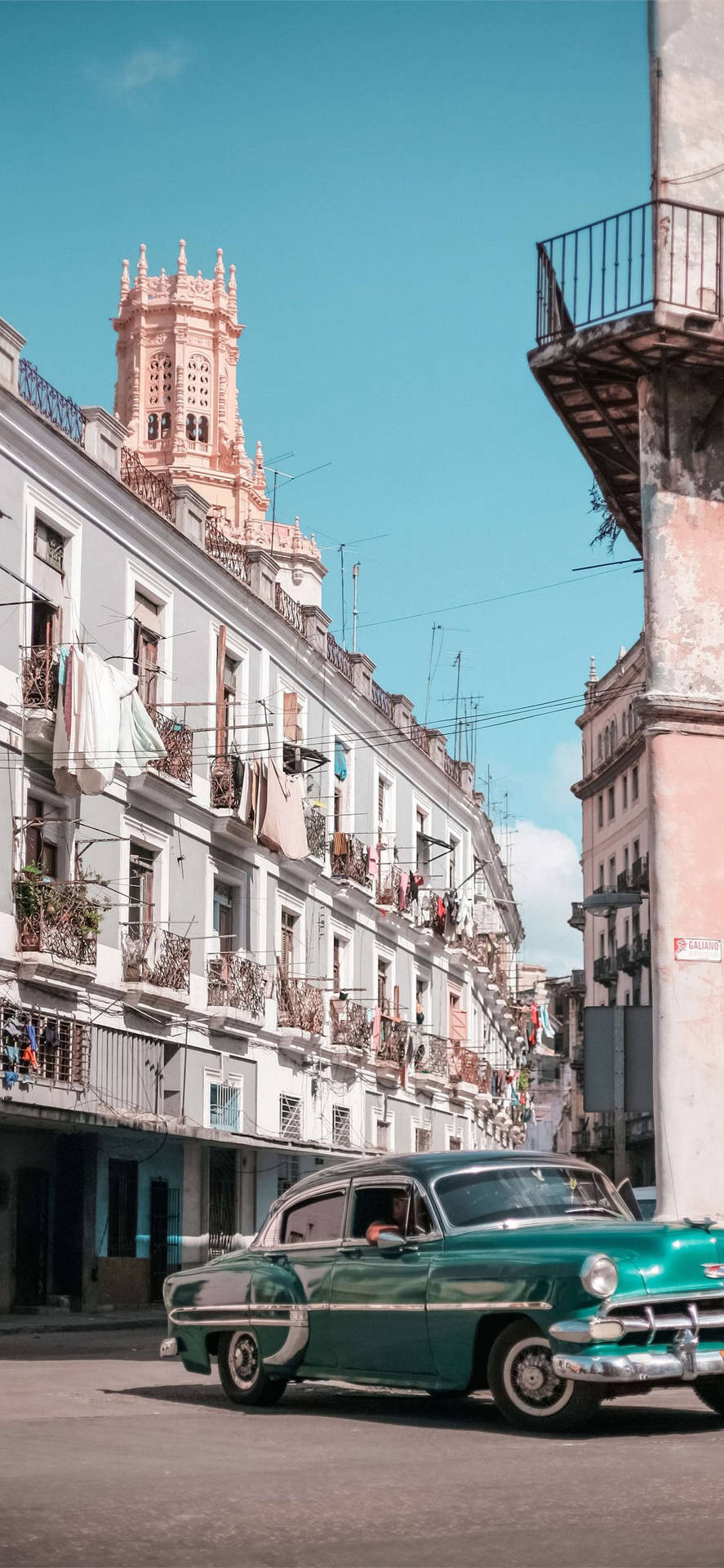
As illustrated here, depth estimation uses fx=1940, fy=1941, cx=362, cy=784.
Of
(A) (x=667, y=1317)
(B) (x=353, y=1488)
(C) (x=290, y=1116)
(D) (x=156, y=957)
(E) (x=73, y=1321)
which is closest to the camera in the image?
(B) (x=353, y=1488)

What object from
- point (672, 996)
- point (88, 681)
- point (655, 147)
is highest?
point (655, 147)

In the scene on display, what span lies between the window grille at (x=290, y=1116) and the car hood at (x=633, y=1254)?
2518cm

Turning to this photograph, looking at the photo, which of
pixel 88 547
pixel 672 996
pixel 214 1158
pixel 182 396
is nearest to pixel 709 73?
pixel 672 996

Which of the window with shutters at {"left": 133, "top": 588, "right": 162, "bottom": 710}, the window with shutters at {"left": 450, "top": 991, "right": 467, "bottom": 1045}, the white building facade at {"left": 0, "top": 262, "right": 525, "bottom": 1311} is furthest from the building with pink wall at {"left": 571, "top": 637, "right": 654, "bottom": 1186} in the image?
the window with shutters at {"left": 133, "top": 588, "right": 162, "bottom": 710}

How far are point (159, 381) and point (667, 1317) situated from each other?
106372 mm

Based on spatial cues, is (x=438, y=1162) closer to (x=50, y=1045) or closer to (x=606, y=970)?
(x=50, y=1045)

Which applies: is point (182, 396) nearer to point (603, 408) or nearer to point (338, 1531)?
point (603, 408)

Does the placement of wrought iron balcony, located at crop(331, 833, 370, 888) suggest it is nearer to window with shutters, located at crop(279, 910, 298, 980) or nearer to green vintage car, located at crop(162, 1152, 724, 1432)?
window with shutters, located at crop(279, 910, 298, 980)

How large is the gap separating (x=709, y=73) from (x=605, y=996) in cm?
Answer: 6343

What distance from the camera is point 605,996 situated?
77688 mm

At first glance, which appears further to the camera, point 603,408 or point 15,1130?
point 15,1130

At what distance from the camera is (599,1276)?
1012 cm

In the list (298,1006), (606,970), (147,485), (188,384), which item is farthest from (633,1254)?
(188,384)

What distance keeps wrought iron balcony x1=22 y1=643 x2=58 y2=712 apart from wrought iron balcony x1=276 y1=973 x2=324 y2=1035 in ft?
32.9
